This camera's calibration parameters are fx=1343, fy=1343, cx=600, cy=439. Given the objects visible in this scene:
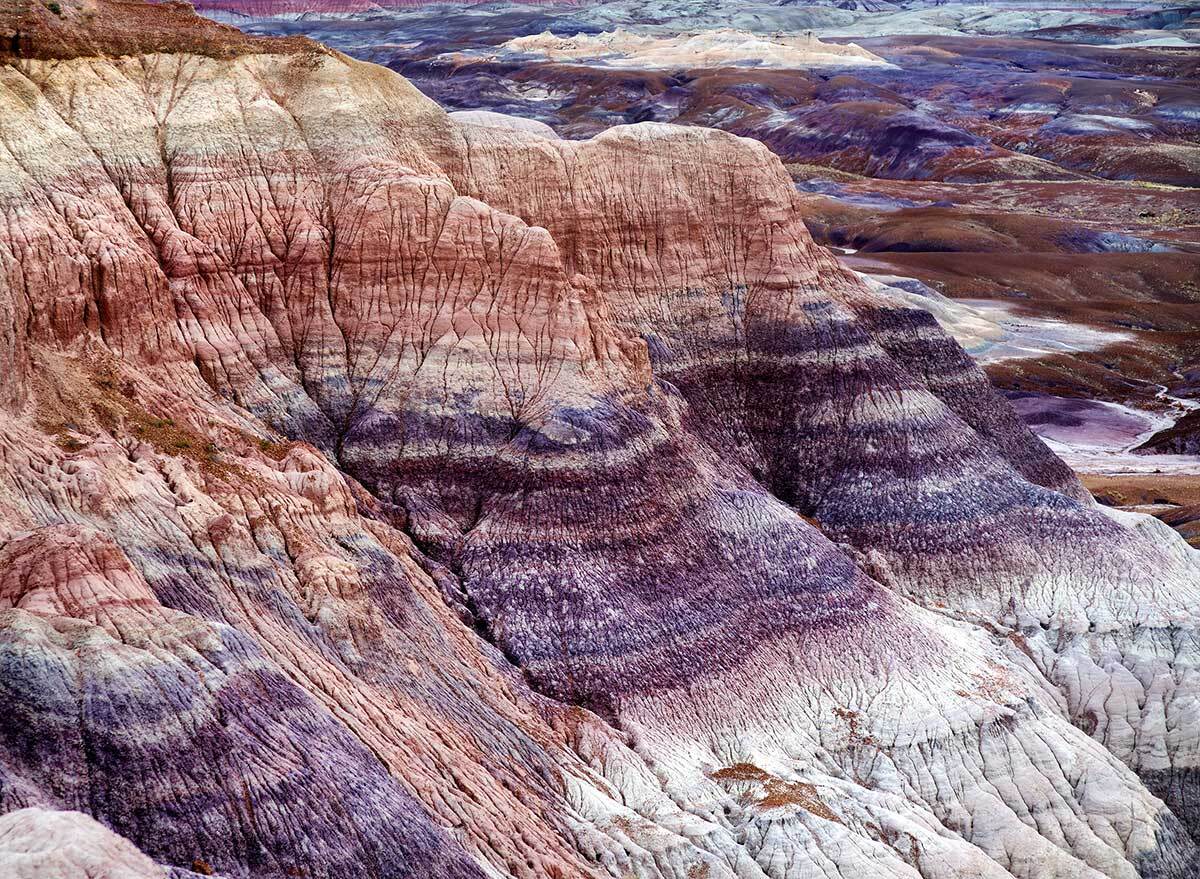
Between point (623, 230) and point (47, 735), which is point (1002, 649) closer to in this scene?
point (623, 230)

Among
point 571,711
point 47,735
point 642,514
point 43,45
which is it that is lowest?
point 571,711

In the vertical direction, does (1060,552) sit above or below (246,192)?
below

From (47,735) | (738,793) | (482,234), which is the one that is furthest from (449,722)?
(482,234)

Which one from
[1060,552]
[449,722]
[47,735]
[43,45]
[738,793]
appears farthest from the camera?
[1060,552]

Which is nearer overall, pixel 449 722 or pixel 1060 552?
pixel 449 722

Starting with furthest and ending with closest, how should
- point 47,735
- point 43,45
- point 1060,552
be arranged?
point 1060,552 → point 43,45 → point 47,735

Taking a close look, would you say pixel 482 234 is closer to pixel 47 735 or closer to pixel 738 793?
pixel 738 793
